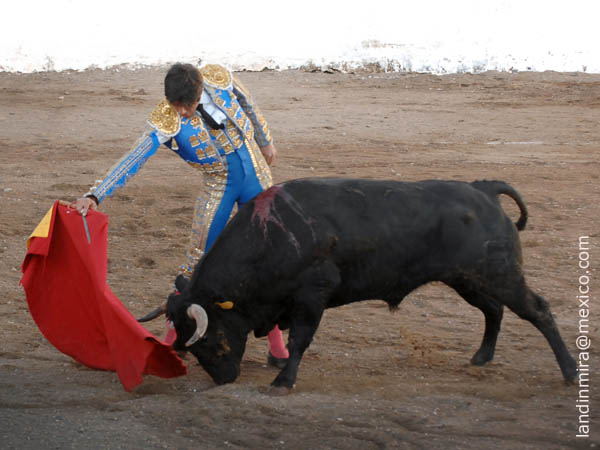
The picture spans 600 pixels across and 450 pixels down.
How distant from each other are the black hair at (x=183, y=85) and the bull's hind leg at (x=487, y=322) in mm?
1776

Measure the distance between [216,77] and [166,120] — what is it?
38 cm

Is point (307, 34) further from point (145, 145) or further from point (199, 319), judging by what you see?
point (199, 319)

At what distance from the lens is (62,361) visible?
205 inches

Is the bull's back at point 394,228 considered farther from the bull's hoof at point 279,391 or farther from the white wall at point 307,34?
the white wall at point 307,34

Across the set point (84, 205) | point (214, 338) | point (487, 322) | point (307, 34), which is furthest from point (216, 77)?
point (307, 34)

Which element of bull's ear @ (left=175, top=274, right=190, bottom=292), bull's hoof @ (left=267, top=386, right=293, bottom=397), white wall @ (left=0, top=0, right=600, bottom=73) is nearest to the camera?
bull's hoof @ (left=267, top=386, right=293, bottom=397)

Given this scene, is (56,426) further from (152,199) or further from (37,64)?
(37,64)

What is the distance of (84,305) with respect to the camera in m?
4.96

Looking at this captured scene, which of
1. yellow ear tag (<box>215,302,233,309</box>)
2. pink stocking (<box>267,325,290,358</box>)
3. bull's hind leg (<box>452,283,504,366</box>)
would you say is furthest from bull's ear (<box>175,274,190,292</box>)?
bull's hind leg (<box>452,283,504,366</box>)

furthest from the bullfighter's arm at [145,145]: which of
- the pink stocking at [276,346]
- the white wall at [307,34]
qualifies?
the white wall at [307,34]

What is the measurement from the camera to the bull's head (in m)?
4.68

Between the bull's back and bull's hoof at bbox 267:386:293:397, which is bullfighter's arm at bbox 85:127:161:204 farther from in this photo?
bull's hoof at bbox 267:386:293:397

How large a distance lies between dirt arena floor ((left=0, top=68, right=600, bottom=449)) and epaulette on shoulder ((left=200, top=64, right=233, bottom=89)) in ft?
5.07

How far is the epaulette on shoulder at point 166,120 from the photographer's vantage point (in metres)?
4.64
